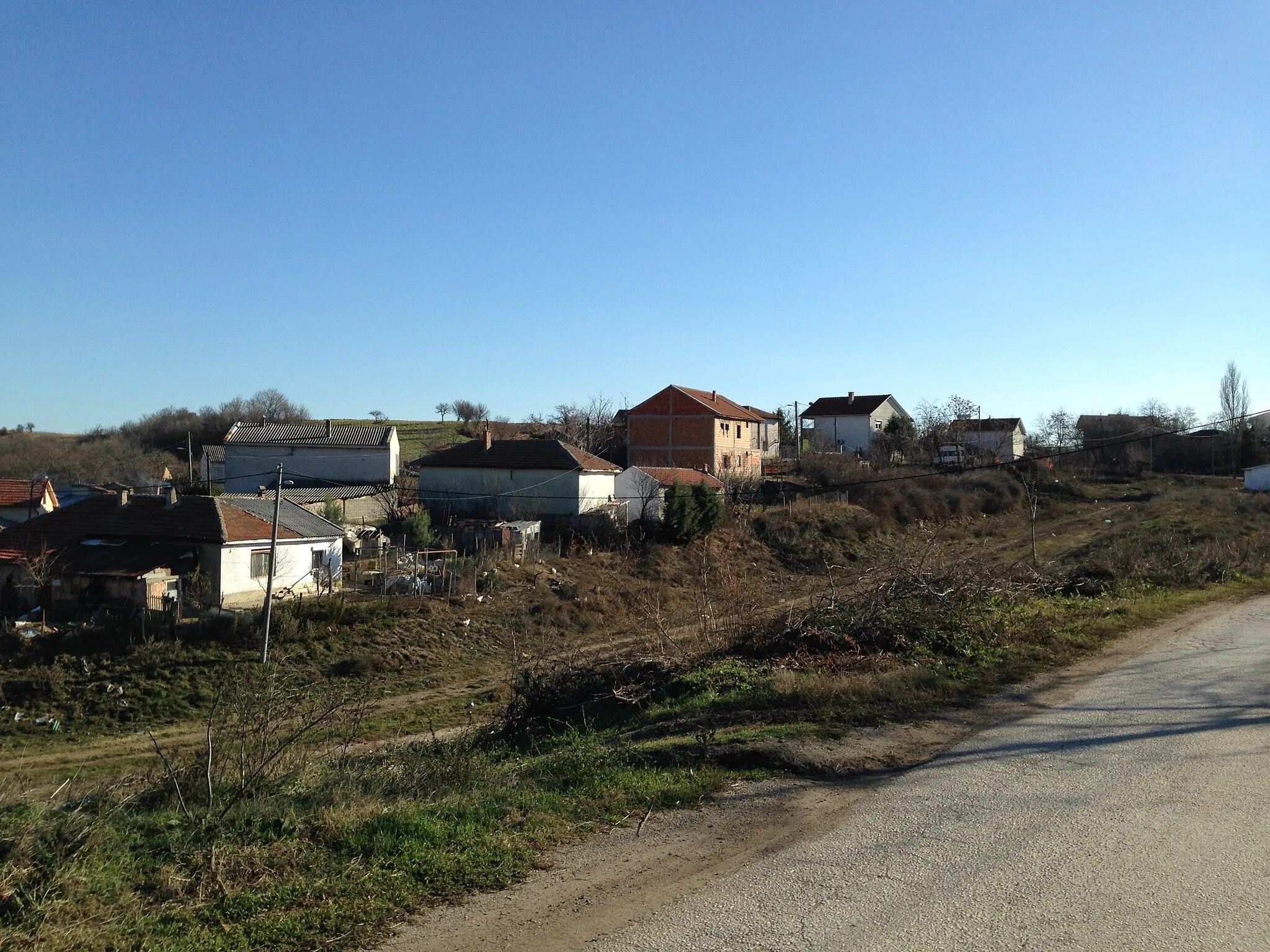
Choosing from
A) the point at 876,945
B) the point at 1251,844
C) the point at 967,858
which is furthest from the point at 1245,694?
the point at 876,945

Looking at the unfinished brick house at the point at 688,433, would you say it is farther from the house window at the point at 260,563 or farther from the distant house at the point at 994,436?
the house window at the point at 260,563

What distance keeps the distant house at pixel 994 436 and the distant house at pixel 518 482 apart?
4045 centimetres

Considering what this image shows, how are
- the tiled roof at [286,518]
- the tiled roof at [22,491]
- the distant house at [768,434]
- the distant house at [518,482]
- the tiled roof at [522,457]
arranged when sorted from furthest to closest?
the distant house at [768,434], the tiled roof at [22,491], the tiled roof at [522,457], the distant house at [518,482], the tiled roof at [286,518]

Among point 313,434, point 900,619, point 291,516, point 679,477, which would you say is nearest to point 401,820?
point 900,619

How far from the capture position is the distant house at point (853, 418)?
80000 millimetres

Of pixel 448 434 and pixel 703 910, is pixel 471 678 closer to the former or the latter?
pixel 703 910

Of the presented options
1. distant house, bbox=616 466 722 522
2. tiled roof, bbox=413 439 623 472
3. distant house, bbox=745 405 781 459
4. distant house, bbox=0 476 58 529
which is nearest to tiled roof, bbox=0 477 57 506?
distant house, bbox=0 476 58 529

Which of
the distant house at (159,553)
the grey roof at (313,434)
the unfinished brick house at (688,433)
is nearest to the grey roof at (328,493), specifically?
the grey roof at (313,434)

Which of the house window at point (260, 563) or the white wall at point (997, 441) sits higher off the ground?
the white wall at point (997, 441)

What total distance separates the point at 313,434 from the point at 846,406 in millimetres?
47112

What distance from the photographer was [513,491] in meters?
44.2

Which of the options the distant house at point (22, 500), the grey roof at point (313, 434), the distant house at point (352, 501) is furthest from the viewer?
the grey roof at point (313, 434)

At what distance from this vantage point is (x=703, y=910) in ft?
16.6

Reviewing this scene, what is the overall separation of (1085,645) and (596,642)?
1773 cm
